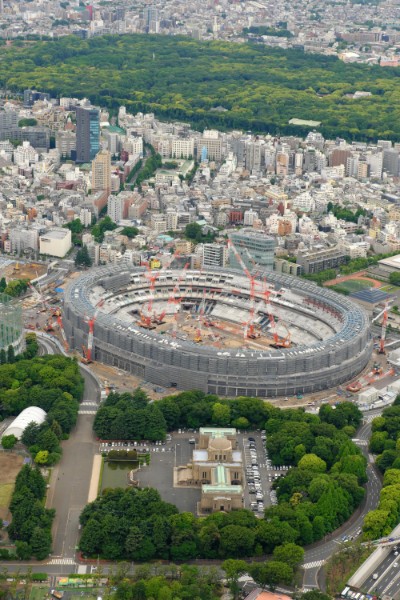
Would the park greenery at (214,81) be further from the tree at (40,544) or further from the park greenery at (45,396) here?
the tree at (40,544)

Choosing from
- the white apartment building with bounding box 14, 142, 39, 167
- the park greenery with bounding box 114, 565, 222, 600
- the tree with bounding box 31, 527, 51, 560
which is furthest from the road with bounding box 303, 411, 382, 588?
the white apartment building with bounding box 14, 142, 39, 167

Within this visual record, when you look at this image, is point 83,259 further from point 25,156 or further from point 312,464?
point 312,464

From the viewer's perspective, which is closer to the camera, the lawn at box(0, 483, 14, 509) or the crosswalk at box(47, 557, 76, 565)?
→ the crosswalk at box(47, 557, 76, 565)

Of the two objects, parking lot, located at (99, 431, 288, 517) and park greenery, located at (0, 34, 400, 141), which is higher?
park greenery, located at (0, 34, 400, 141)

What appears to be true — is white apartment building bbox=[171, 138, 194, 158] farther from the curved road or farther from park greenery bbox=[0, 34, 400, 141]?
the curved road

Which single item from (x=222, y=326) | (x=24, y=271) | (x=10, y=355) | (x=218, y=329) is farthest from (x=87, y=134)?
(x=10, y=355)

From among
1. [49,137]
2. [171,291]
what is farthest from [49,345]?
[49,137]
